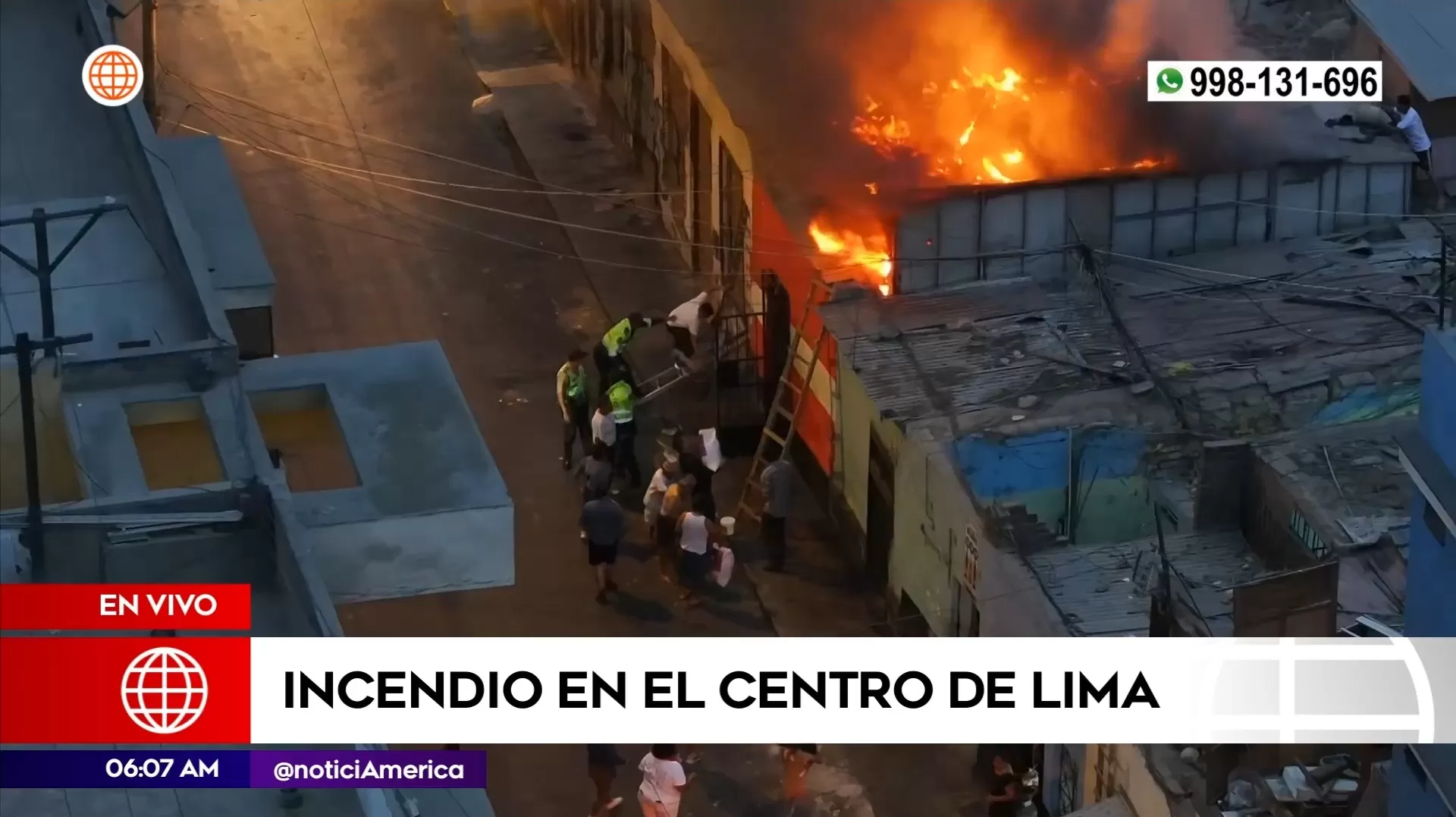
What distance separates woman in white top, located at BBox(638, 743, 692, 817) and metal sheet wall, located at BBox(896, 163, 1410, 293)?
219 inches

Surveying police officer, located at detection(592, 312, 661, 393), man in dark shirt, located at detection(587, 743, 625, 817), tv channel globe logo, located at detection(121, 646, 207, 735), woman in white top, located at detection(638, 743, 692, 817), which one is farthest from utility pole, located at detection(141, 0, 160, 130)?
tv channel globe logo, located at detection(121, 646, 207, 735)

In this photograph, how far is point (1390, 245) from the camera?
21188 millimetres

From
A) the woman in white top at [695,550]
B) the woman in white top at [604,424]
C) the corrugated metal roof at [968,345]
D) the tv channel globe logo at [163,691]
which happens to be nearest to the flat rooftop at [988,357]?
the corrugated metal roof at [968,345]

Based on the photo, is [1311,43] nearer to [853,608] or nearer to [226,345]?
[853,608]

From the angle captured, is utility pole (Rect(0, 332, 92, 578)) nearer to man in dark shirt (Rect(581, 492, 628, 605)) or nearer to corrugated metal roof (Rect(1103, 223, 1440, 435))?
man in dark shirt (Rect(581, 492, 628, 605))

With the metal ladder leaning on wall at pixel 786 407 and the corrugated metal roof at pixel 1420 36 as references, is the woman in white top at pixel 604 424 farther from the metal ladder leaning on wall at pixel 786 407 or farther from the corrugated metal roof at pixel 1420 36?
the corrugated metal roof at pixel 1420 36

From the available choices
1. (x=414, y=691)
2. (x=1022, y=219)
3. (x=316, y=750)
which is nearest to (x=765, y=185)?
(x=1022, y=219)

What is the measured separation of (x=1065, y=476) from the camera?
18.4m

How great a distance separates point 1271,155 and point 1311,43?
3791 mm

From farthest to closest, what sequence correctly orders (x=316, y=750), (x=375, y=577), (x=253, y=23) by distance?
(x=253, y=23) < (x=375, y=577) < (x=316, y=750)

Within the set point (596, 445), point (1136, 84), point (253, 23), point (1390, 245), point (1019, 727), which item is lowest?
point (1019, 727)

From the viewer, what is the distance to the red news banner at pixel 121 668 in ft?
40.4

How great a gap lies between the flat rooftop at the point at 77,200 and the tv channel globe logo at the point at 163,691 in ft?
8.66

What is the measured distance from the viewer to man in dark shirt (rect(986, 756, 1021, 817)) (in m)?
16.9
